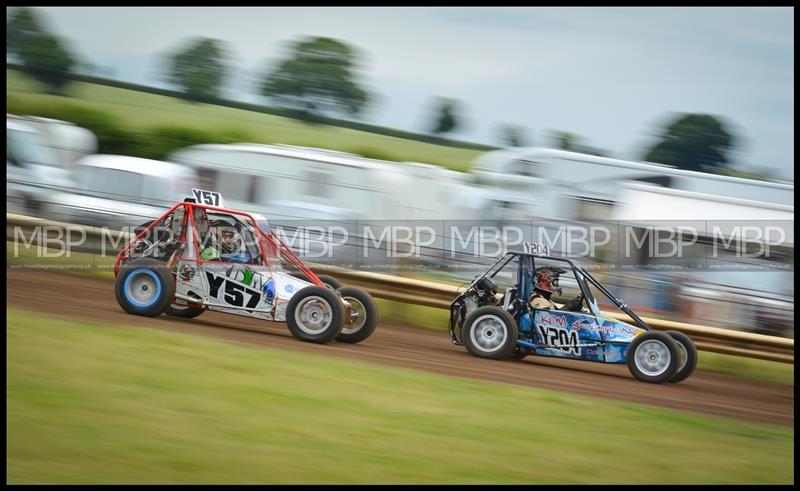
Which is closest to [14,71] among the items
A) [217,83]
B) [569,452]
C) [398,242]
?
[217,83]

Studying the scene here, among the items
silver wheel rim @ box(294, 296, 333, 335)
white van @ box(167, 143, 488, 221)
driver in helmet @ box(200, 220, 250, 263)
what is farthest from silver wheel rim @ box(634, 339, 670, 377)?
white van @ box(167, 143, 488, 221)

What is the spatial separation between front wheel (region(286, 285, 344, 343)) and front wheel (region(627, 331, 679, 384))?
306cm

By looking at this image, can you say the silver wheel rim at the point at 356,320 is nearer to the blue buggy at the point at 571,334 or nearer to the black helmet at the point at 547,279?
the blue buggy at the point at 571,334

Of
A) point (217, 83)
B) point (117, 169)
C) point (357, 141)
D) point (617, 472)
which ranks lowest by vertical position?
point (617, 472)

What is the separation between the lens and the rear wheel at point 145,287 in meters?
10.1

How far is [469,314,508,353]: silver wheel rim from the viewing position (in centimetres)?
1026

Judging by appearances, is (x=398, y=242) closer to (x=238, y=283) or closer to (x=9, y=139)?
(x=238, y=283)

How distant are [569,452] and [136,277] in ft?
17.7

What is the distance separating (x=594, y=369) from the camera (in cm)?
1080

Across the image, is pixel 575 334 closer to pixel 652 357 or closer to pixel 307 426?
pixel 652 357

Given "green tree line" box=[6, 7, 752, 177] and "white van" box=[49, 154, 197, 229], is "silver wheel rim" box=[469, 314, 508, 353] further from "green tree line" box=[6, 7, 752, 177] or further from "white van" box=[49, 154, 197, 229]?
"green tree line" box=[6, 7, 752, 177]

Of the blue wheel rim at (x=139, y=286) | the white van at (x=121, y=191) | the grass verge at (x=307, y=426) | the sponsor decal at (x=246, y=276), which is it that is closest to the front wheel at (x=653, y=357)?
the grass verge at (x=307, y=426)

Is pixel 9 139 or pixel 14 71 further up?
pixel 14 71

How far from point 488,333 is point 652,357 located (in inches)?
67.4
